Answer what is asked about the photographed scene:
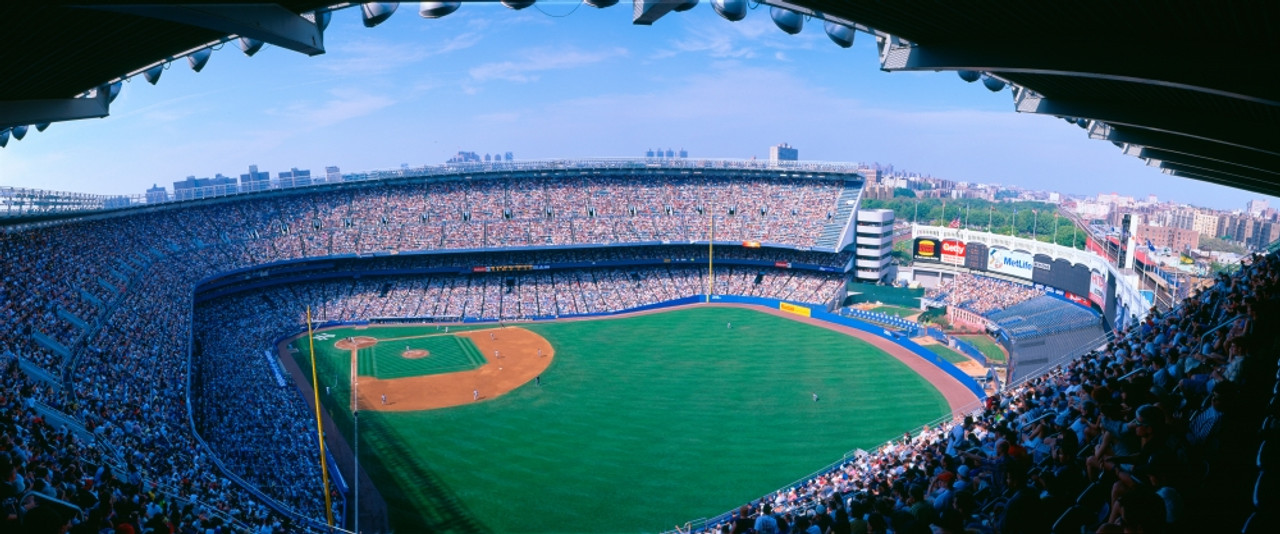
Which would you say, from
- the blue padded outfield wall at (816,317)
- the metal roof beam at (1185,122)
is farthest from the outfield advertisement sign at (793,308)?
the metal roof beam at (1185,122)

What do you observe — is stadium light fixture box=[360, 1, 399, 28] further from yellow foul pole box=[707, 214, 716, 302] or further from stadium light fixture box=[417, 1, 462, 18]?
yellow foul pole box=[707, 214, 716, 302]

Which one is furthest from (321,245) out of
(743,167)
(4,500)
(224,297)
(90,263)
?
(4,500)

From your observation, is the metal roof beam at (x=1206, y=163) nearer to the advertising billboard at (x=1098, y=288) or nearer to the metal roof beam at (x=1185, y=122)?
the metal roof beam at (x=1185, y=122)

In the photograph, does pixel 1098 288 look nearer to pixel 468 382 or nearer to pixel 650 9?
pixel 468 382

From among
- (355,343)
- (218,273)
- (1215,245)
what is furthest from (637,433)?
(1215,245)

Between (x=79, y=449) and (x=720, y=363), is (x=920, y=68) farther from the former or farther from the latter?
(x=720, y=363)

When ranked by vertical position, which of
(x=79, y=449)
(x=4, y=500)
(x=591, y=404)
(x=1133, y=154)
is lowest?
(x=591, y=404)

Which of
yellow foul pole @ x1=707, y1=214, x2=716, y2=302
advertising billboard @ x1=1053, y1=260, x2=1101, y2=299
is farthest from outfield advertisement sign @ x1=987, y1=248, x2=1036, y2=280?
yellow foul pole @ x1=707, y1=214, x2=716, y2=302
